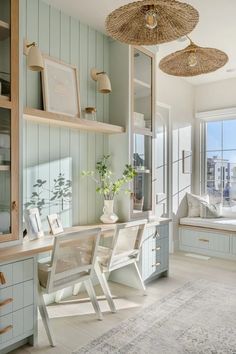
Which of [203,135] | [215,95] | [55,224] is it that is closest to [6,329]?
[55,224]

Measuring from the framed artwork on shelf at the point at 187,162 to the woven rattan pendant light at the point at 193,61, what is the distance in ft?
8.52

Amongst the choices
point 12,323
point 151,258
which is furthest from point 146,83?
point 12,323

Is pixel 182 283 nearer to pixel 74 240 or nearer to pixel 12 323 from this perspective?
pixel 74 240

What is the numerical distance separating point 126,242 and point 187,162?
2.82 meters

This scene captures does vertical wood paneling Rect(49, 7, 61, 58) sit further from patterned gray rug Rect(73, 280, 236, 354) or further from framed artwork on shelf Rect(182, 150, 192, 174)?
framed artwork on shelf Rect(182, 150, 192, 174)

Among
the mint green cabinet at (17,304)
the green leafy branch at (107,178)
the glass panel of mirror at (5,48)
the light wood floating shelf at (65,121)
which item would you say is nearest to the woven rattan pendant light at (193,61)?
the light wood floating shelf at (65,121)

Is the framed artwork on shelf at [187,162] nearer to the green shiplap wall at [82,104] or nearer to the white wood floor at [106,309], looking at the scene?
the white wood floor at [106,309]

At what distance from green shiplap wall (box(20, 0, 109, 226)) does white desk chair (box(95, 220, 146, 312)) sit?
595 millimetres

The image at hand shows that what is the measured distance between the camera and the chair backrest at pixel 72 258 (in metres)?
2.07

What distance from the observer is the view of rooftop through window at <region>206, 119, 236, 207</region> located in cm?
504

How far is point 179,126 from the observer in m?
4.94

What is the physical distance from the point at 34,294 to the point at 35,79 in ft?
5.98

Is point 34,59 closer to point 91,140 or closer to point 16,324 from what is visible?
point 91,140

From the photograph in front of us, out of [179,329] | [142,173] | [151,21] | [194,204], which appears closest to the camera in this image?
[151,21]
